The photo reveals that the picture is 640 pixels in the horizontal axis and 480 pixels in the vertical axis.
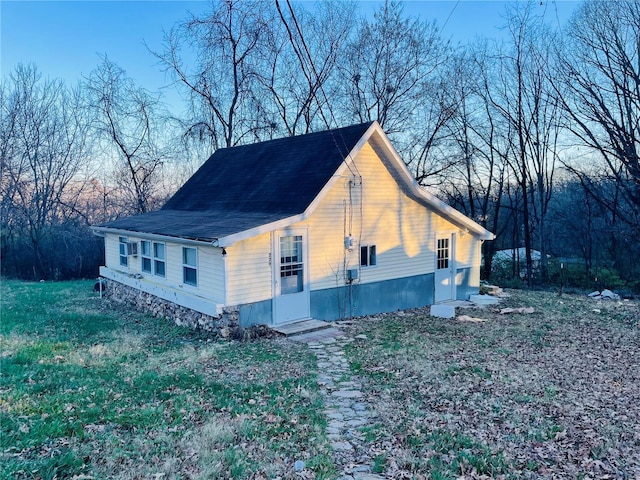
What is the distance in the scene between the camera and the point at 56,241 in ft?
79.3

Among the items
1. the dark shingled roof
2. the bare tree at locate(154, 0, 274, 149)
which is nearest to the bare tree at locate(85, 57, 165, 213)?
the bare tree at locate(154, 0, 274, 149)

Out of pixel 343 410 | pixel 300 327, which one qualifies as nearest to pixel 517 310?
pixel 300 327

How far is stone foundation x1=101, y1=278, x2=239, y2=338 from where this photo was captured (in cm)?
999

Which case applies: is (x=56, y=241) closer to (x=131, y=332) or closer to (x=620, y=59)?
(x=131, y=332)

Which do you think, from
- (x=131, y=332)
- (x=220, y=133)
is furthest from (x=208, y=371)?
(x=220, y=133)

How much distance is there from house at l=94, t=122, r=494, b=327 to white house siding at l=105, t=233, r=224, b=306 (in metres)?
0.05

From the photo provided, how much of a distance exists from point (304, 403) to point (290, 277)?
16.2 ft

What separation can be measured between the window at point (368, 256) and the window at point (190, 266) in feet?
15.1

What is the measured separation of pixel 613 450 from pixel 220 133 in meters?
23.1

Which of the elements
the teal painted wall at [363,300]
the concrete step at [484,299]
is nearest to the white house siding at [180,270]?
the teal painted wall at [363,300]

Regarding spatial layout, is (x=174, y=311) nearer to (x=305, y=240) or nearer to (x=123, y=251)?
(x=305, y=240)

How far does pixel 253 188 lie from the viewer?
43.3 feet

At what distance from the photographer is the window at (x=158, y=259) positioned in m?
12.7

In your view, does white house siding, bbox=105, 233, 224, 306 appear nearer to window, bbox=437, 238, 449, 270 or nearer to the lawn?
the lawn
